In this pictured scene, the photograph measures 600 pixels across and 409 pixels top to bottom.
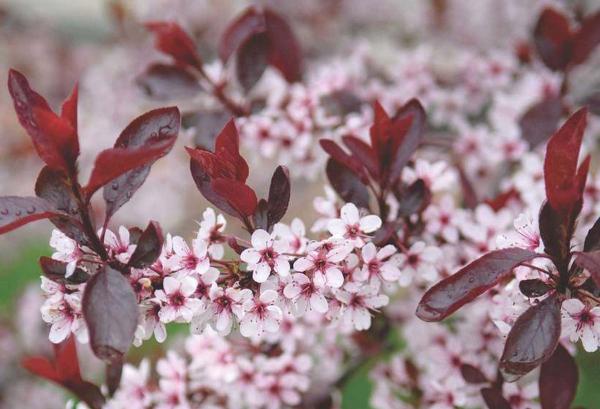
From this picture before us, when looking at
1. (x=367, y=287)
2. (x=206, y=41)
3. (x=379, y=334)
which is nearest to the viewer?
(x=367, y=287)

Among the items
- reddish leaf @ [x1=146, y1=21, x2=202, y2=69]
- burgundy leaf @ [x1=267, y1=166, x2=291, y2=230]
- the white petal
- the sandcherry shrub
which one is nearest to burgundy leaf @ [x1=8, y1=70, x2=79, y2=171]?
the sandcherry shrub

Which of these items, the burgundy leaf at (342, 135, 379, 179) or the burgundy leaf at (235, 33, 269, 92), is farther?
the burgundy leaf at (235, 33, 269, 92)

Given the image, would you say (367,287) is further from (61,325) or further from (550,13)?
(550,13)

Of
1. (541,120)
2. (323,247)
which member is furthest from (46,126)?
(541,120)

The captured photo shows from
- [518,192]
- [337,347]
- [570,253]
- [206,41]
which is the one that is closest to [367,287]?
[570,253]

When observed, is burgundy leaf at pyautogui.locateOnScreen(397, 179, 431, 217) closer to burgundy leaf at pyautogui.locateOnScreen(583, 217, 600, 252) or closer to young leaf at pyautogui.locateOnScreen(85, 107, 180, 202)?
burgundy leaf at pyautogui.locateOnScreen(583, 217, 600, 252)
